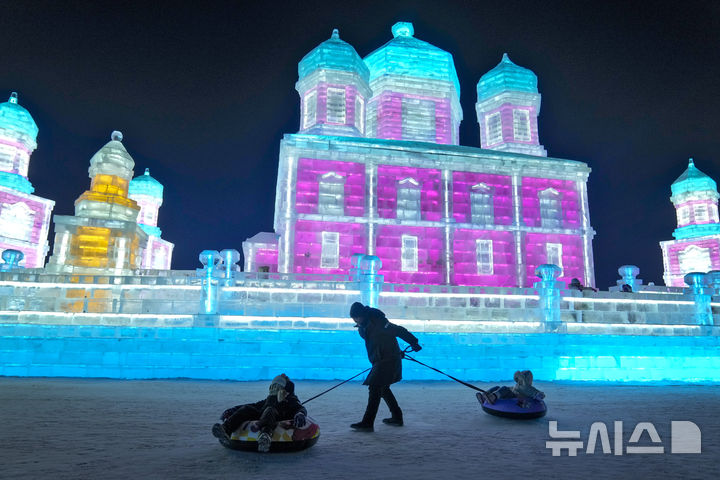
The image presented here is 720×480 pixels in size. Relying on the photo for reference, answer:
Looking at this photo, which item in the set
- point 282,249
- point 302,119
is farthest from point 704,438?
point 302,119

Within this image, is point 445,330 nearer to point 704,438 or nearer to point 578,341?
point 578,341

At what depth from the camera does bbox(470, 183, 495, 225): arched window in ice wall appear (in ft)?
67.3

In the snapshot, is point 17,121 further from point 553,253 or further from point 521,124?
point 553,253

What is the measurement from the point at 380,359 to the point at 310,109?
19809mm

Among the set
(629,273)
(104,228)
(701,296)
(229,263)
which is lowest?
(701,296)

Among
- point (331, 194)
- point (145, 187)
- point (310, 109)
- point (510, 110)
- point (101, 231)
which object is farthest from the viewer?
point (145, 187)

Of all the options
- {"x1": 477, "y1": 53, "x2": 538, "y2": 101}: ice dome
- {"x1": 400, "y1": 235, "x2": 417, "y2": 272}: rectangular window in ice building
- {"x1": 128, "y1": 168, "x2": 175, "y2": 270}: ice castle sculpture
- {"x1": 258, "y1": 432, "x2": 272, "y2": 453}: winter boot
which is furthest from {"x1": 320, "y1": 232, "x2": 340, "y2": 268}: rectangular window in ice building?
{"x1": 128, "y1": 168, "x2": 175, "y2": 270}: ice castle sculpture

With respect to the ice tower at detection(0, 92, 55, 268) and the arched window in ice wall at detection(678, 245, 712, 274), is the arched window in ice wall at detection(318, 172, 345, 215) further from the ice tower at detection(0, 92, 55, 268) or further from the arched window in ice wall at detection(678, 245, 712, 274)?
the arched window in ice wall at detection(678, 245, 712, 274)

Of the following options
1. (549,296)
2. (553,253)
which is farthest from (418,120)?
(549,296)

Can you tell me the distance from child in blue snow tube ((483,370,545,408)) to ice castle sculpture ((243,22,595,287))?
43.9 ft

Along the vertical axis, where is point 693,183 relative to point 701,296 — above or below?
above

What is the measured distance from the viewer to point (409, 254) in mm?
19797

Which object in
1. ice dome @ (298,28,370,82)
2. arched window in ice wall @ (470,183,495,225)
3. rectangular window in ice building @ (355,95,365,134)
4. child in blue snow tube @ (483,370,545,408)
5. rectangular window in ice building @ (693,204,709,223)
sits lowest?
child in blue snow tube @ (483,370,545,408)

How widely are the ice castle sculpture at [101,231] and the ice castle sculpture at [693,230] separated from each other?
106 ft
